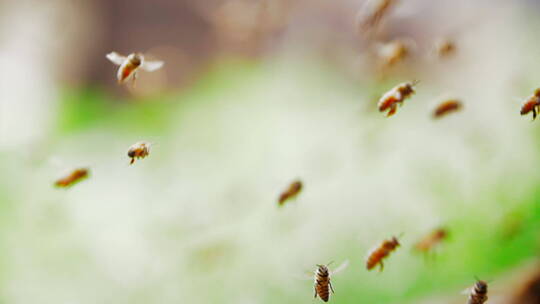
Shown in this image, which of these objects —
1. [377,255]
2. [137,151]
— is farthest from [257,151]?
[137,151]

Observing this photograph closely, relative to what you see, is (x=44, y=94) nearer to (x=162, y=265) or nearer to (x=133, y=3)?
(x=133, y=3)

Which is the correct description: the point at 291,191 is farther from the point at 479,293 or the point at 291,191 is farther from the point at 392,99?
the point at 479,293

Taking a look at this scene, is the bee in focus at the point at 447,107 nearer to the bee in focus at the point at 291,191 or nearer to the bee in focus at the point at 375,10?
the bee in focus at the point at 375,10

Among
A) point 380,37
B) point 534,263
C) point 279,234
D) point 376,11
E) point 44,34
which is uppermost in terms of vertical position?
point 44,34

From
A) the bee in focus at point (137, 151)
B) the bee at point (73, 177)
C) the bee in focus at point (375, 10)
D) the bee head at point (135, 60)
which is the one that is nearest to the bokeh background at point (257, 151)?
the bee in focus at point (375, 10)

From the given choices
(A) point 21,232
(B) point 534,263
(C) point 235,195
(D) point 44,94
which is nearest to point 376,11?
(B) point 534,263
